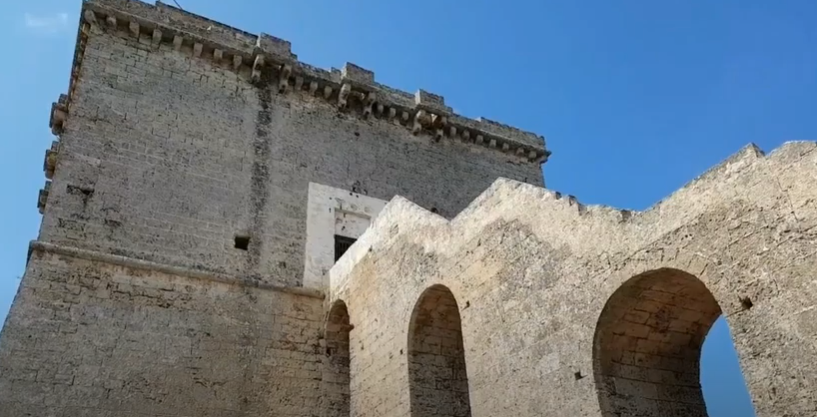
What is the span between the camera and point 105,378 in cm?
764

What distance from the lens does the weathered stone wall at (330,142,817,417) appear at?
3834mm

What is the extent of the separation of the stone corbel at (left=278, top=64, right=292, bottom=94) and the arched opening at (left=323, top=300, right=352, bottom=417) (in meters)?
4.40

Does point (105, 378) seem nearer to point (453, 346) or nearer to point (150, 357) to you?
point (150, 357)

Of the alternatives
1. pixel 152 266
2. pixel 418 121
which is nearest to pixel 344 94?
pixel 418 121

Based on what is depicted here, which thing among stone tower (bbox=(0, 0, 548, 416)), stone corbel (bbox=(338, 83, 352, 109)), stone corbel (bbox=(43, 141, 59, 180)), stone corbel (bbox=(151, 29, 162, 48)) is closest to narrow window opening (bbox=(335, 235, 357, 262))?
stone tower (bbox=(0, 0, 548, 416))

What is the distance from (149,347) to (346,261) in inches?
120

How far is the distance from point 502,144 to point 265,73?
552cm

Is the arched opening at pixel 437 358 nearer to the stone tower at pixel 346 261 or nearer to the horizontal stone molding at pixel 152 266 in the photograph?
the stone tower at pixel 346 261

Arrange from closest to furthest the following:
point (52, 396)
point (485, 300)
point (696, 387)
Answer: point (696, 387) < point (485, 300) < point (52, 396)

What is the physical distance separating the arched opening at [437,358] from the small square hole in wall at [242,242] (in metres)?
3.54

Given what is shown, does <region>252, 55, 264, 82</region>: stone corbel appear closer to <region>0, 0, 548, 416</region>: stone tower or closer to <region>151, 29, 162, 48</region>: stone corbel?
<region>0, 0, 548, 416</region>: stone tower

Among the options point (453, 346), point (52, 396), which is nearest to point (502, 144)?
point (453, 346)

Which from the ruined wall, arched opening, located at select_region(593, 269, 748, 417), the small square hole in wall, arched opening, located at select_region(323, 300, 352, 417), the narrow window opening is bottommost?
arched opening, located at select_region(593, 269, 748, 417)

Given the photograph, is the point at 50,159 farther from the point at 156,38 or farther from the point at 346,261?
the point at 346,261
